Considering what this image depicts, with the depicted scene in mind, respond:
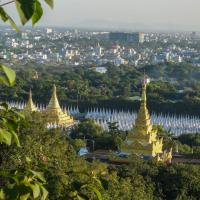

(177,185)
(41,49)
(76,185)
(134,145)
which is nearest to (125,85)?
(134,145)

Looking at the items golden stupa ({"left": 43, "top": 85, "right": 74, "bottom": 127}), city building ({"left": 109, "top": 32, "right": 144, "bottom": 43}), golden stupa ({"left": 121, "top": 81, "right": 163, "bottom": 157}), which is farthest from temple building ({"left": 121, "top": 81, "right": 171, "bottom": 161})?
city building ({"left": 109, "top": 32, "right": 144, "bottom": 43})

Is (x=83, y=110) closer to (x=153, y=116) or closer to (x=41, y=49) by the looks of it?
(x=153, y=116)

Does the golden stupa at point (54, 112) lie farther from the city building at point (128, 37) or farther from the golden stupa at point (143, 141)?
the city building at point (128, 37)

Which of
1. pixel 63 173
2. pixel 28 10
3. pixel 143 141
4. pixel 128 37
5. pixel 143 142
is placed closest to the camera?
pixel 28 10

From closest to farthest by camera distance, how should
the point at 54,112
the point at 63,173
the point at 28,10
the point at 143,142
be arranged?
the point at 28,10, the point at 63,173, the point at 143,142, the point at 54,112

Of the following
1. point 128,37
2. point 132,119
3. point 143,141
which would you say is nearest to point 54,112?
point 132,119

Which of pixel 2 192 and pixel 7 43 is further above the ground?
pixel 2 192

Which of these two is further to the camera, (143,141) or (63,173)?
(143,141)

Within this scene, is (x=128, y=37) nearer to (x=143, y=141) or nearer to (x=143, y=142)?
(x=143, y=141)
